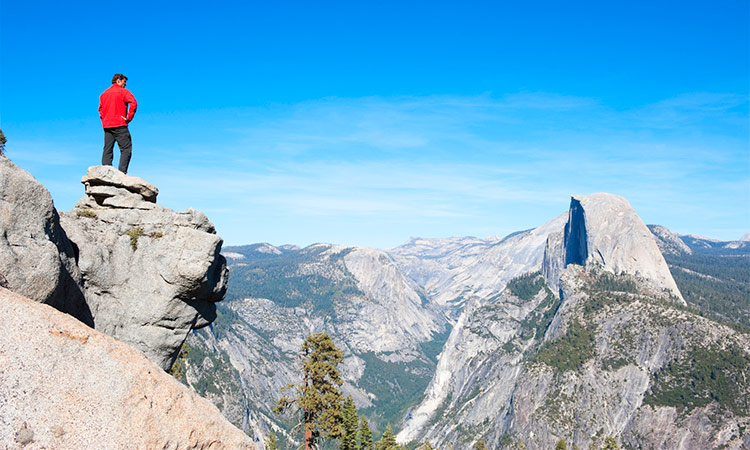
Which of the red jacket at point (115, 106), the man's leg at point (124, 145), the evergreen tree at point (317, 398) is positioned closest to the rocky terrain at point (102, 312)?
the man's leg at point (124, 145)

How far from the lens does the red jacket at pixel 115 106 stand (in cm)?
1736

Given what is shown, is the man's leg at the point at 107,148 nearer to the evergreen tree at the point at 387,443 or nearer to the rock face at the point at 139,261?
the rock face at the point at 139,261

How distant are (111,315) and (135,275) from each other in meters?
1.50

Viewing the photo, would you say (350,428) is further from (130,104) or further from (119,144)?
(130,104)

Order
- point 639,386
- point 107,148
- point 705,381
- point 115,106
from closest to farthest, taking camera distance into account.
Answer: point 115,106 → point 107,148 → point 705,381 → point 639,386

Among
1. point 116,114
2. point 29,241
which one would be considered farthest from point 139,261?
point 116,114

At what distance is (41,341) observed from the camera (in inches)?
399

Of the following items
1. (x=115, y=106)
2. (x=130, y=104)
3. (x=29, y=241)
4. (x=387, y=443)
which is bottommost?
(x=387, y=443)

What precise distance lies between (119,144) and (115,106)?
1.47 meters

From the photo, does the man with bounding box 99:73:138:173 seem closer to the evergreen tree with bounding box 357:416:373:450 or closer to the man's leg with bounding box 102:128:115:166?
the man's leg with bounding box 102:128:115:166

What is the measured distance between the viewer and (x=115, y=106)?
57.2ft

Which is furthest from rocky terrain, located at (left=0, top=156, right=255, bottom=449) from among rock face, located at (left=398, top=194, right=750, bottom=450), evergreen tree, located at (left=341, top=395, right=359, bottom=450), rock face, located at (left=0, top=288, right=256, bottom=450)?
rock face, located at (left=398, top=194, right=750, bottom=450)

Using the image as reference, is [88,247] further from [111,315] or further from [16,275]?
[16,275]

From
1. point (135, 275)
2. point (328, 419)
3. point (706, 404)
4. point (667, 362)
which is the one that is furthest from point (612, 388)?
point (135, 275)
